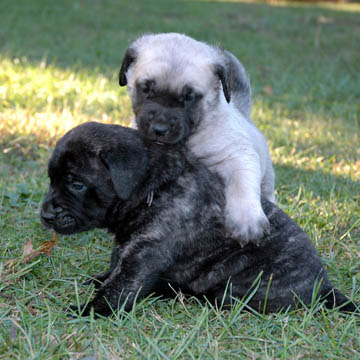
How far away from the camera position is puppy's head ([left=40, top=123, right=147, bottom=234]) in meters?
3.33

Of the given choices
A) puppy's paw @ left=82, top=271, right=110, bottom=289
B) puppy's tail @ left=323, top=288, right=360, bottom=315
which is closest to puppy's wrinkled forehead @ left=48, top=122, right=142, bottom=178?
puppy's paw @ left=82, top=271, right=110, bottom=289

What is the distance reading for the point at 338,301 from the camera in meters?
3.63

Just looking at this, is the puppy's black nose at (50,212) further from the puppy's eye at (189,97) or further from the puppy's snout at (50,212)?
the puppy's eye at (189,97)

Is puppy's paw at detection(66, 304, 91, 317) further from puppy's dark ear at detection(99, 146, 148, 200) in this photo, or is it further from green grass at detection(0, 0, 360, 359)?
puppy's dark ear at detection(99, 146, 148, 200)

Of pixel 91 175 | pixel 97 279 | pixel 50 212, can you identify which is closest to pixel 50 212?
pixel 50 212

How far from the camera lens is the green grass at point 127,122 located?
3082 millimetres

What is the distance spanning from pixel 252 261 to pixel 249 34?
10.5 metres

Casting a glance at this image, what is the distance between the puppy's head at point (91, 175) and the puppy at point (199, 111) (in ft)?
1.40

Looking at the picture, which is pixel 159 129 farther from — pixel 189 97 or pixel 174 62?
pixel 174 62

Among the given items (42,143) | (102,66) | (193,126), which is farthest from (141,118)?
(102,66)

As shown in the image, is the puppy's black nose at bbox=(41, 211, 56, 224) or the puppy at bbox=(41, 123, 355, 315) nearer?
the puppy at bbox=(41, 123, 355, 315)

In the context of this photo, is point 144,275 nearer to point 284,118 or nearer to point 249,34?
point 284,118

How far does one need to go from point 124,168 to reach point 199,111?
1.12m

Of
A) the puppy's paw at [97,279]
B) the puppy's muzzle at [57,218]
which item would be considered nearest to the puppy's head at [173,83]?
the puppy's muzzle at [57,218]
